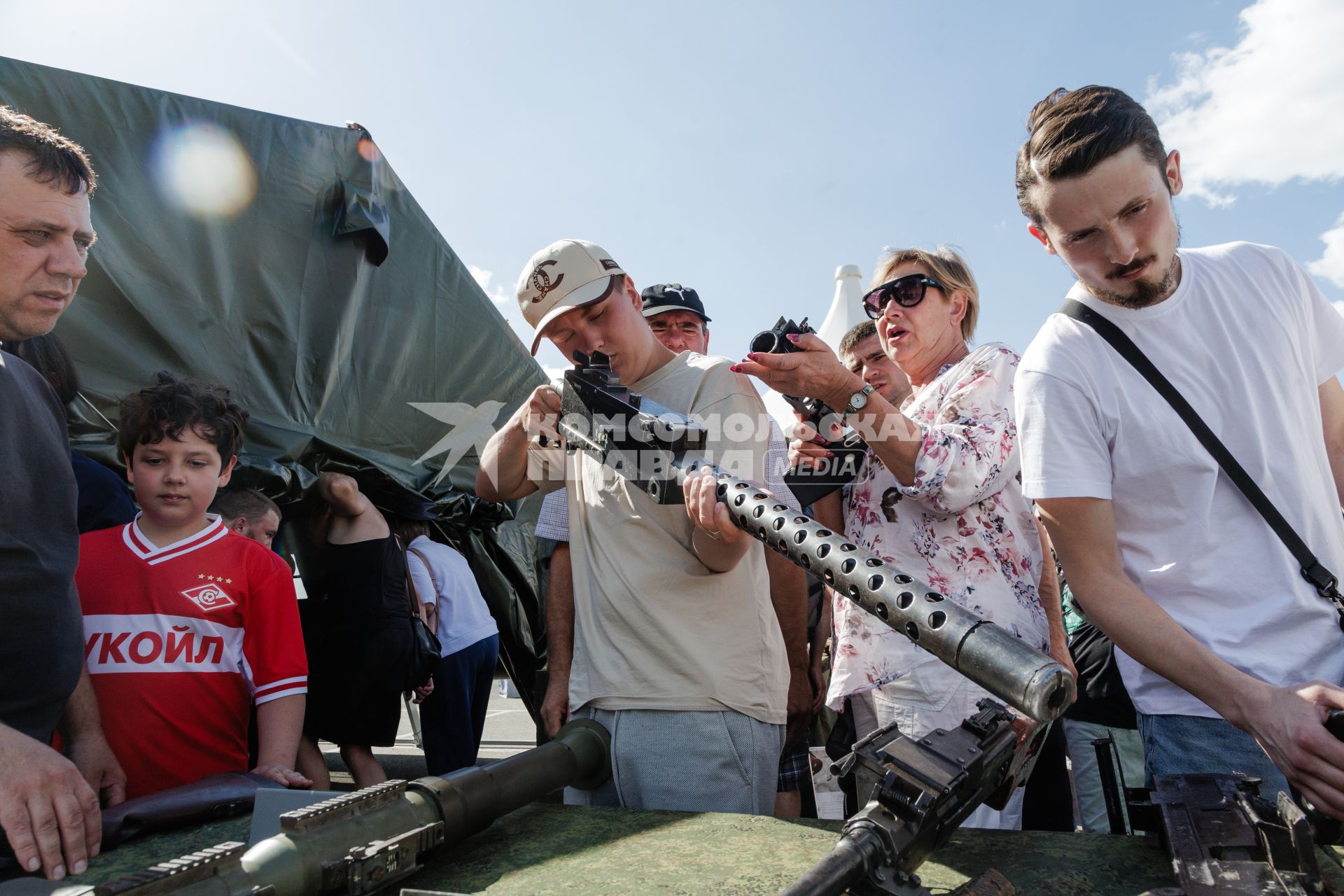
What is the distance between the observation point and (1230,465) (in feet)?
5.95

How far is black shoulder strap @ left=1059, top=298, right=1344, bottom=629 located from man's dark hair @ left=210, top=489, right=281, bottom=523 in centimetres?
388

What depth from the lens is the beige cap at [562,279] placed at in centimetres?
232

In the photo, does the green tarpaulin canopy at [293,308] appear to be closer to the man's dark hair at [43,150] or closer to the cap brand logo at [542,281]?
the man's dark hair at [43,150]

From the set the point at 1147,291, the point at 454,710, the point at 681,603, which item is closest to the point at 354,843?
the point at 681,603

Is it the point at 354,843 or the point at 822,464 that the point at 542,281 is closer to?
the point at 822,464

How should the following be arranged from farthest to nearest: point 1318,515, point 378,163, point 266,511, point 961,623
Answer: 1. point 378,163
2. point 266,511
3. point 1318,515
4. point 961,623

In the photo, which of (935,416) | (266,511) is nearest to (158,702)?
(266,511)

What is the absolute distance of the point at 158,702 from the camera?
2.36m

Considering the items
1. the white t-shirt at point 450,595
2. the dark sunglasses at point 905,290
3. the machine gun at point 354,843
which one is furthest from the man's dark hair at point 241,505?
the dark sunglasses at point 905,290

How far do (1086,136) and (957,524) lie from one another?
3.54 ft

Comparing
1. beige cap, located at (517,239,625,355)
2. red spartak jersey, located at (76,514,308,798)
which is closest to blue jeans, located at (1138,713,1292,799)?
beige cap, located at (517,239,625,355)

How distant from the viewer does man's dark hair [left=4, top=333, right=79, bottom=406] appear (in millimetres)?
2990

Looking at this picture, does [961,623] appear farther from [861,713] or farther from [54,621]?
[54,621]

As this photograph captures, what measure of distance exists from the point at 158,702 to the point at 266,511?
6.65ft
